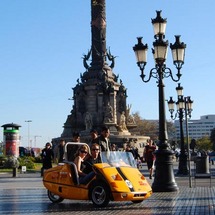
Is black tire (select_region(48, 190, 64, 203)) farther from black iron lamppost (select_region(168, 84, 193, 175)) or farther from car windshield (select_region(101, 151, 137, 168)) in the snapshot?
black iron lamppost (select_region(168, 84, 193, 175))

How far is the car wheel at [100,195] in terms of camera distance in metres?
11.8

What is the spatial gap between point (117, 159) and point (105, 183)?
40.5 inches

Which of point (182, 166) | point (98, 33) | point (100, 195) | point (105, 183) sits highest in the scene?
point (98, 33)

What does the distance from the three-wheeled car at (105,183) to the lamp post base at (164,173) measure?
10.9 feet

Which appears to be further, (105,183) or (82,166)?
(82,166)

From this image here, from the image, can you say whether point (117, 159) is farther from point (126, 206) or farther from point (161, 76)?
point (161, 76)

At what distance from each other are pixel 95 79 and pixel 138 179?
151 ft

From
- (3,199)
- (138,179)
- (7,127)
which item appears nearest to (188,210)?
(138,179)

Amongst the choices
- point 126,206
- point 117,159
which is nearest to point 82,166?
point 117,159

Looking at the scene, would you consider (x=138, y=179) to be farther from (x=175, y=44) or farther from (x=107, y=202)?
(x=175, y=44)

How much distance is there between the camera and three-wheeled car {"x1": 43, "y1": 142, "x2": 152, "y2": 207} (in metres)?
11.8

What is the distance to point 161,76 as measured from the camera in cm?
1664

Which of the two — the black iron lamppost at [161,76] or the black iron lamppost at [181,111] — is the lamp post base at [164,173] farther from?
the black iron lamppost at [181,111]

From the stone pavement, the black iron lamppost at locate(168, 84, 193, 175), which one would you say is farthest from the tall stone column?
the stone pavement
